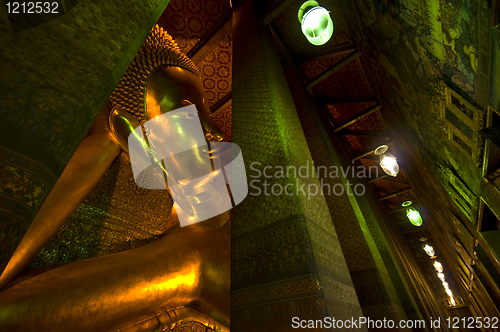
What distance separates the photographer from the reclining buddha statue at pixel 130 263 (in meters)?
1.56

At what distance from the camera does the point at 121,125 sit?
2637mm

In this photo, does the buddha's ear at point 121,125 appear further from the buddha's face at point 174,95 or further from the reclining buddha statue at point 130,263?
the buddha's face at point 174,95

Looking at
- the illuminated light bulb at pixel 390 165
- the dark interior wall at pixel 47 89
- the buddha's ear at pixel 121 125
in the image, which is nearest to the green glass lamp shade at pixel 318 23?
the buddha's ear at pixel 121 125

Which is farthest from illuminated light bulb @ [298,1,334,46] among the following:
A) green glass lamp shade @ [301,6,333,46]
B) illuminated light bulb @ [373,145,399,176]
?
illuminated light bulb @ [373,145,399,176]

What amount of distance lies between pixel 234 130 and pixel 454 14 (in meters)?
1.80

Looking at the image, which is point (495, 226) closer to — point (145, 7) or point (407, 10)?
point (407, 10)

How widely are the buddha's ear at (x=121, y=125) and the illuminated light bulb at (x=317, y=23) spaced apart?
250 cm

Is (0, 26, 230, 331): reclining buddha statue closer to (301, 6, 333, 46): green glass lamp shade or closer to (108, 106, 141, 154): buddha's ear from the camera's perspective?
(108, 106, 141, 154): buddha's ear

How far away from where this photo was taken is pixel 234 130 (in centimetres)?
256

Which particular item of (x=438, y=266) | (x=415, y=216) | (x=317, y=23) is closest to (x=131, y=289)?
(x=317, y=23)

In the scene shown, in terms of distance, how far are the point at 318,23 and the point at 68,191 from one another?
335 centimetres

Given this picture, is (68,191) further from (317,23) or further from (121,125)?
(317,23)

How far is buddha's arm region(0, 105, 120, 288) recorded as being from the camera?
1.76 m

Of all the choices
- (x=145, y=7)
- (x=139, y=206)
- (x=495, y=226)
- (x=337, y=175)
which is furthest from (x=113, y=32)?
(x=495, y=226)
